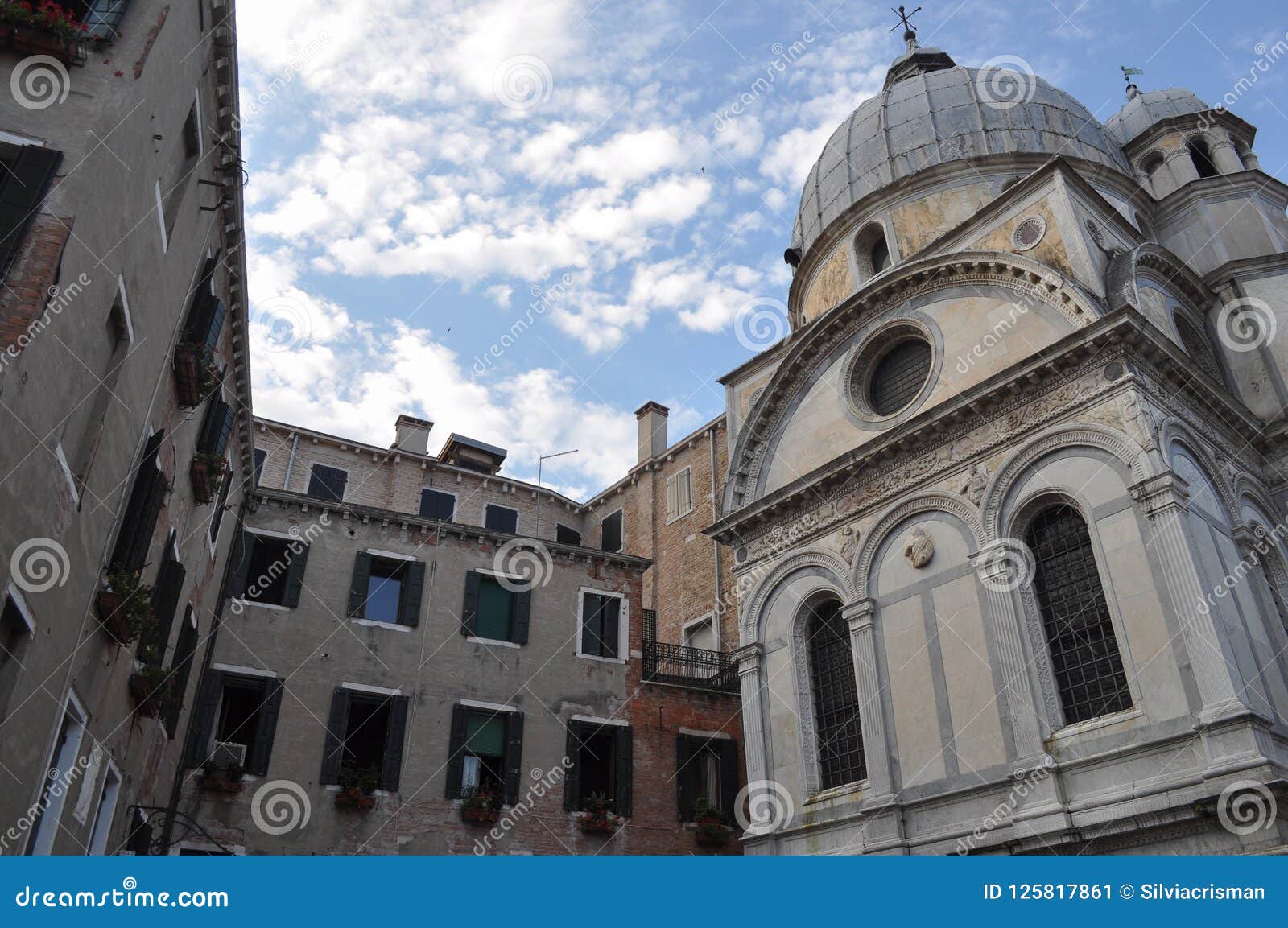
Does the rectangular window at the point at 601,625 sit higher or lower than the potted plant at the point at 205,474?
higher

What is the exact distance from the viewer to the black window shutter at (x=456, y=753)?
60.2ft

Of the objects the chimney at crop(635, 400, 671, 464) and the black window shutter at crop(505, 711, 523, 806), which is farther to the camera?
the chimney at crop(635, 400, 671, 464)

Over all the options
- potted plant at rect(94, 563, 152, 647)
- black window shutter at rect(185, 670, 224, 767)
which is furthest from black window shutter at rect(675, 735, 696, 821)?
potted plant at rect(94, 563, 152, 647)

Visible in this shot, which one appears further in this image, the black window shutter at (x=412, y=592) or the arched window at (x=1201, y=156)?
the arched window at (x=1201, y=156)

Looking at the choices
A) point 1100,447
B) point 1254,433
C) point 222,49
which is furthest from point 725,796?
point 222,49

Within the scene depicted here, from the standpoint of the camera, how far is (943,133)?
77.4ft

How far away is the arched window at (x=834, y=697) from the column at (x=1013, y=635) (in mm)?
2917

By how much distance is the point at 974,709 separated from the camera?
14.8 m

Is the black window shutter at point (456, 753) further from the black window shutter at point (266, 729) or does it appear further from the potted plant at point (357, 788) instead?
the black window shutter at point (266, 729)

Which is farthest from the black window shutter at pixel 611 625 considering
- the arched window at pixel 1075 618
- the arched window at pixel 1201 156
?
the arched window at pixel 1201 156

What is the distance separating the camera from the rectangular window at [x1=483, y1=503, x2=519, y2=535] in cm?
2862

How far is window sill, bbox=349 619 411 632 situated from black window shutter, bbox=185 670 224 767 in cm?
261

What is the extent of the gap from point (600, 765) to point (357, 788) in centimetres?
497

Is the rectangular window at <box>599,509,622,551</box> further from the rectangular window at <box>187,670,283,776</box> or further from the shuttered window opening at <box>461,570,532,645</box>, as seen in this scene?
the rectangular window at <box>187,670,283,776</box>
